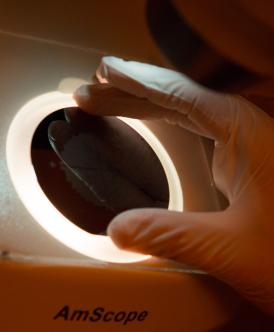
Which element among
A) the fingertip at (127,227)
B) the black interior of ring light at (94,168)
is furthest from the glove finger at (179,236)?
the black interior of ring light at (94,168)

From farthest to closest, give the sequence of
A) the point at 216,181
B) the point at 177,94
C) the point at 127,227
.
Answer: the point at 216,181, the point at 177,94, the point at 127,227

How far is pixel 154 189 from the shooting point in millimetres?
856

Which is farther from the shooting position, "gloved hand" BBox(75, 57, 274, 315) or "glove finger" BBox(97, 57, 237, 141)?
"glove finger" BBox(97, 57, 237, 141)

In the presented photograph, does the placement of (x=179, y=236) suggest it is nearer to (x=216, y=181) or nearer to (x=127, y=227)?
(x=127, y=227)

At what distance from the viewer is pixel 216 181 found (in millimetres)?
891

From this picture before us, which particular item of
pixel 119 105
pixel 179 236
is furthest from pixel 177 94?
pixel 179 236

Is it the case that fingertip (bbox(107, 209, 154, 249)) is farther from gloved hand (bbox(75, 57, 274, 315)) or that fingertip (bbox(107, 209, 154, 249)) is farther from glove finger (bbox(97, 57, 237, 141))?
glove finger (bbox(97, 57, 237, 141))

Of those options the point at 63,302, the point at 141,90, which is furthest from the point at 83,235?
the point at 141,90

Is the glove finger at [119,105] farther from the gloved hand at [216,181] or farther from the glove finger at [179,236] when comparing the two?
the glove finger at [179,236]

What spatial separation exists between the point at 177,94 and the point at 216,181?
21cm

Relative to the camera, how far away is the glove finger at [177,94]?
0.78 metres

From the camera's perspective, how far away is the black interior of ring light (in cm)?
Answer: 77

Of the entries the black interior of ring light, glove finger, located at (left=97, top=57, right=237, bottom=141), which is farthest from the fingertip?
glove finger, located at (left=97, top=57, right=237, bottom=141)

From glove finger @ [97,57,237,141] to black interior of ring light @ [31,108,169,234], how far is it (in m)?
0.12
